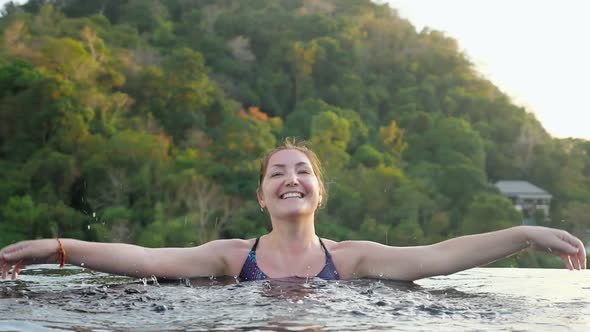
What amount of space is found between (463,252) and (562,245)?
55 centimetres

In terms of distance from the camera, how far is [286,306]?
2.91 metres

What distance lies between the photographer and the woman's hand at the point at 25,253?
125 inches

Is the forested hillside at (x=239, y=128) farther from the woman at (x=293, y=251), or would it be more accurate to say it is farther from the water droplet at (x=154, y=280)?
the woman at (x=293, y=251)

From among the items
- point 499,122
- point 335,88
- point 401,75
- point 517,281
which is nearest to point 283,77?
point 335,88

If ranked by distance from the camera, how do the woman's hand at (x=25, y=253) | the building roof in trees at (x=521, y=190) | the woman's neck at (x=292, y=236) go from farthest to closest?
the building roof in trees at (x=521, y=190) → the woman's neck at (x=292, y=236) → the woman's hand at (x=25, y=253)

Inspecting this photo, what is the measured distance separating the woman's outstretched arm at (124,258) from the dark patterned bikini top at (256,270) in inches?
5.5

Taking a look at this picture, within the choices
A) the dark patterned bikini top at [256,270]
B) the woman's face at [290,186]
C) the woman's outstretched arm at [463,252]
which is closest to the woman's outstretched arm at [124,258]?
the dark patterned bikini top at [256,270]

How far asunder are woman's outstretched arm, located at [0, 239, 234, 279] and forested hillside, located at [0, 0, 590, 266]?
2539 cm

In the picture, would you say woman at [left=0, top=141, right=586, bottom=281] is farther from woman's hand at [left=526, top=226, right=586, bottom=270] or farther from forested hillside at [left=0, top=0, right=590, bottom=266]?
forested hillside at [left=0, top=0, right=590, bottom=266]

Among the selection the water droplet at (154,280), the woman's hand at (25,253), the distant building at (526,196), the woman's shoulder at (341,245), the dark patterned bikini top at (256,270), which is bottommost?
the water droplet at (154,280)

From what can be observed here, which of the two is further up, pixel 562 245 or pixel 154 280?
pixel 562 245

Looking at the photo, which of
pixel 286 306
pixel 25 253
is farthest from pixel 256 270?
pixel 25 253

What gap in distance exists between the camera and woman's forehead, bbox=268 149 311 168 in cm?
374

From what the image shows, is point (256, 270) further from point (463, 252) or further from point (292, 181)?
point (463, 252)
